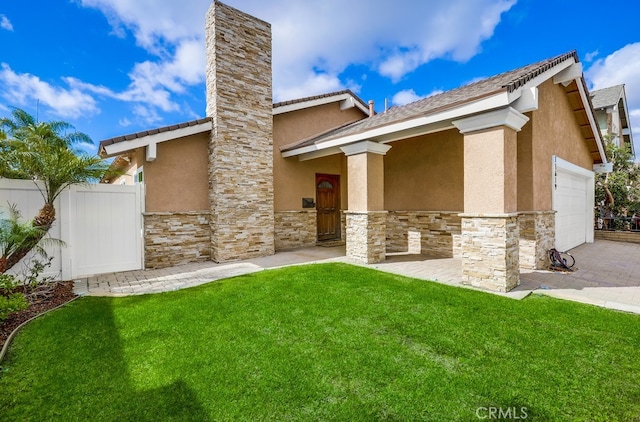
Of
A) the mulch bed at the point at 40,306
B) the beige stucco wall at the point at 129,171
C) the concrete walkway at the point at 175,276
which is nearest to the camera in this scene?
the mulch bed at the point at 40,306

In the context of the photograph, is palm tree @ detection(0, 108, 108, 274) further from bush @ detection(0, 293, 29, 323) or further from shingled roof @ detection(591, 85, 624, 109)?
shingled roof @ detection(591, 85, 624, 109)

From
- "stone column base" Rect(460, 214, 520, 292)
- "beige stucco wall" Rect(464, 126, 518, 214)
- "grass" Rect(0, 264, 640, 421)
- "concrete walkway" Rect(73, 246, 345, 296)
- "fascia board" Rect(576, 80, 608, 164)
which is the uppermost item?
"fascia board" Rect(576, 80, 608, 164)

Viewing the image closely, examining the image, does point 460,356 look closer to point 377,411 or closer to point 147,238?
point 377,411

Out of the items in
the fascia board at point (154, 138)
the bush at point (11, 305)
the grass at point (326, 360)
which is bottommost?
the grass at point (326, 360)

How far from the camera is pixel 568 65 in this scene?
7.98m

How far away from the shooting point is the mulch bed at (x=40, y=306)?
4.42 metres

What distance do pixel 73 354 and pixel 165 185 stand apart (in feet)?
19.3

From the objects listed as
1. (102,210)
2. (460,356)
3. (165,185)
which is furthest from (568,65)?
(102,210)

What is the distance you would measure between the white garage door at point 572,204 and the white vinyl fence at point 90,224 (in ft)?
41.3

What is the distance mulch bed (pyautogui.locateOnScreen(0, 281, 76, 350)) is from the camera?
14.5ft

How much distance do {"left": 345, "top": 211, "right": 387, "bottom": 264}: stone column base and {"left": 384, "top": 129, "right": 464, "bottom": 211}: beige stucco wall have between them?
2.37m

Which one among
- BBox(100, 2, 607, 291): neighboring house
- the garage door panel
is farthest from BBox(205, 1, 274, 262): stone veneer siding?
the garage door panel

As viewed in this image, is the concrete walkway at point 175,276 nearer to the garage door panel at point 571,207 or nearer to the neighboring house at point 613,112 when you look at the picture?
the garage door panel at point 571,207

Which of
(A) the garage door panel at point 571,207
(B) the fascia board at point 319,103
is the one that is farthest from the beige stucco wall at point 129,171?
(A) the garage door panel at point 571,207
